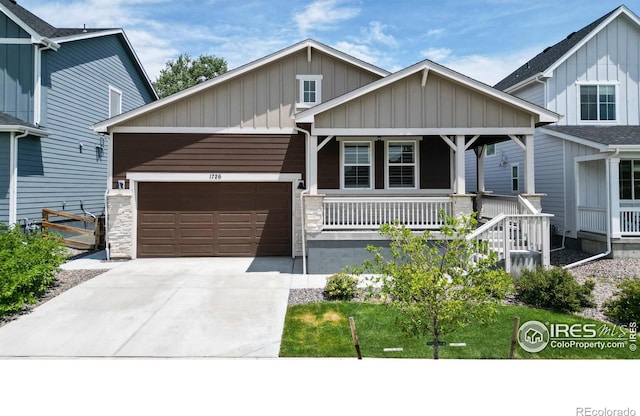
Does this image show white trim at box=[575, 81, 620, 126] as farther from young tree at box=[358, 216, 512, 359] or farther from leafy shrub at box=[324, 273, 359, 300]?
young tree at box=[358, 216, 512, 359]

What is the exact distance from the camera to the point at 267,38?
16.2 meters

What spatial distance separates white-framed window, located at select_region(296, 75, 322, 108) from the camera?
12797mm

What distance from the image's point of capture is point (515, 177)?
17.2 metres

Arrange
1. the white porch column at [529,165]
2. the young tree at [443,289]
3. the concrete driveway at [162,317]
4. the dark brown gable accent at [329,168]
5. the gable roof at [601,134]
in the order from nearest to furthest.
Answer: the young tree at [443,289] → the concrete driveway at [162,317] → the white porch column at [529,165] → the gable roof at [601,134] → the dark brown gable accent at [329,168]

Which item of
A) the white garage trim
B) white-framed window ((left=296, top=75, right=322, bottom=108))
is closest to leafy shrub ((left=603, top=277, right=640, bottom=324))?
the white garage trim

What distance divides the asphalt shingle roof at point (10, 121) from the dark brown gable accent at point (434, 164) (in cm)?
1235

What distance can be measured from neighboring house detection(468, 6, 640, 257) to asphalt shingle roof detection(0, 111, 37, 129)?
15023 mm

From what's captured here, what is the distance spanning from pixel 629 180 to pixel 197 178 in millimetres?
13810

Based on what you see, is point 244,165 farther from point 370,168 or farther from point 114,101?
point 114,101

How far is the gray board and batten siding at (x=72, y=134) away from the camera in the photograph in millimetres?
13148

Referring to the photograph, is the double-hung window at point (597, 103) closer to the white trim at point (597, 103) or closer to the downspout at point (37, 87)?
the white trim at point (597, 103)

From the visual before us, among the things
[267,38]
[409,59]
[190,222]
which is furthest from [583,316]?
[267,38]

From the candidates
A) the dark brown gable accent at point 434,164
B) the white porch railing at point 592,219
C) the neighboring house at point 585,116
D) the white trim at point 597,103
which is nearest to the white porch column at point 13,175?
the dark brown gable accent at point 434,164

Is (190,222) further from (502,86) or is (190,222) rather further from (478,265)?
(502,86)
